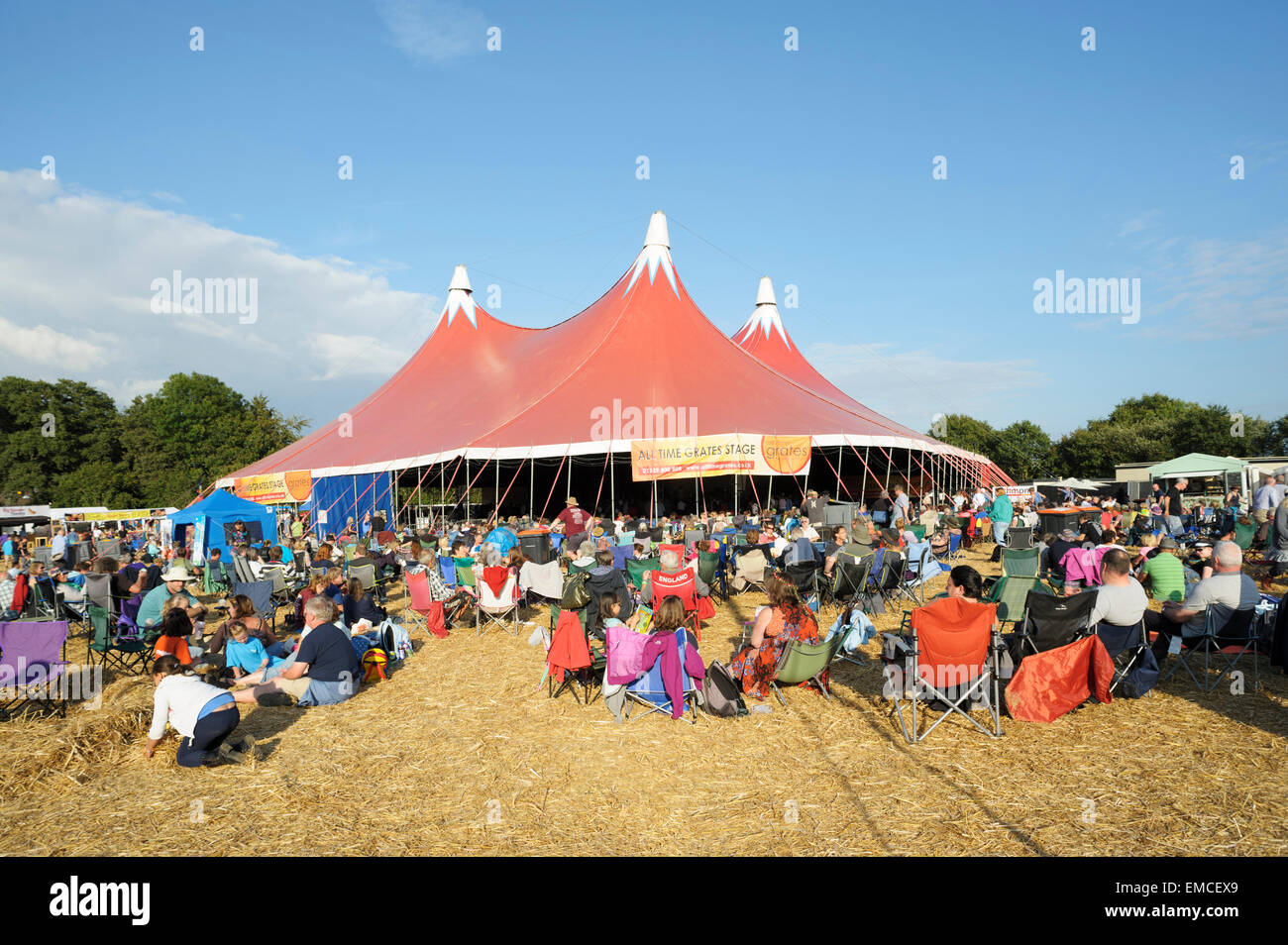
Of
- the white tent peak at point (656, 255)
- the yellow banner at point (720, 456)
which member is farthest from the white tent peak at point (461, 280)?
the yellow banner at point (720, 456)

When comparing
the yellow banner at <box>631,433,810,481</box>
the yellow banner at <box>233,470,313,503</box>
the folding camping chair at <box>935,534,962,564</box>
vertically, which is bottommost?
the folding camping chair at <box>935,534,962,564</box>

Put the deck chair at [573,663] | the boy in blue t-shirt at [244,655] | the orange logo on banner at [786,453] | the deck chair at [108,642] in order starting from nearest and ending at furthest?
the deck chair at [573,663], the boy in blue t-shirt at [244,655], the deck chair at [108,642], the orange logo on banner at [786,453]

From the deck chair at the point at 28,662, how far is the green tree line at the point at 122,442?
42.6m

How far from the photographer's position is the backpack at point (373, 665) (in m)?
6.45

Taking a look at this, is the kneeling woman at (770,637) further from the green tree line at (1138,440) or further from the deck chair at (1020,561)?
the green tree line at (1138,440)

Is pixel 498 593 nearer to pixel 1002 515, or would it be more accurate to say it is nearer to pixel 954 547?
pixel 954 547

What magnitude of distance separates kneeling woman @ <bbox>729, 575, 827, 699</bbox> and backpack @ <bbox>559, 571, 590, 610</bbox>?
1955 mm

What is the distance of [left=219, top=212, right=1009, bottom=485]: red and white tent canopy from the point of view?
654 inches

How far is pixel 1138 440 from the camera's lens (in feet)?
150

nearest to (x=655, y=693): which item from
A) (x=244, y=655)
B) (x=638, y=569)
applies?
(x=638, y=569)

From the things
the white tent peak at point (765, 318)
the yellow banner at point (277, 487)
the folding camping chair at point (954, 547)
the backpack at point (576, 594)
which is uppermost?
the white tent peak at point (765, 318)

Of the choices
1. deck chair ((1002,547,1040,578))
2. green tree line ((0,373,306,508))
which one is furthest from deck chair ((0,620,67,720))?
green tree line ((0,373,306,508))

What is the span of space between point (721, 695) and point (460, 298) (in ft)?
78.1

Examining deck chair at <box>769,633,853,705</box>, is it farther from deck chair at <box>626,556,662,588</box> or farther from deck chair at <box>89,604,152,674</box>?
deck chair at <box>89,604,152,674</box>
